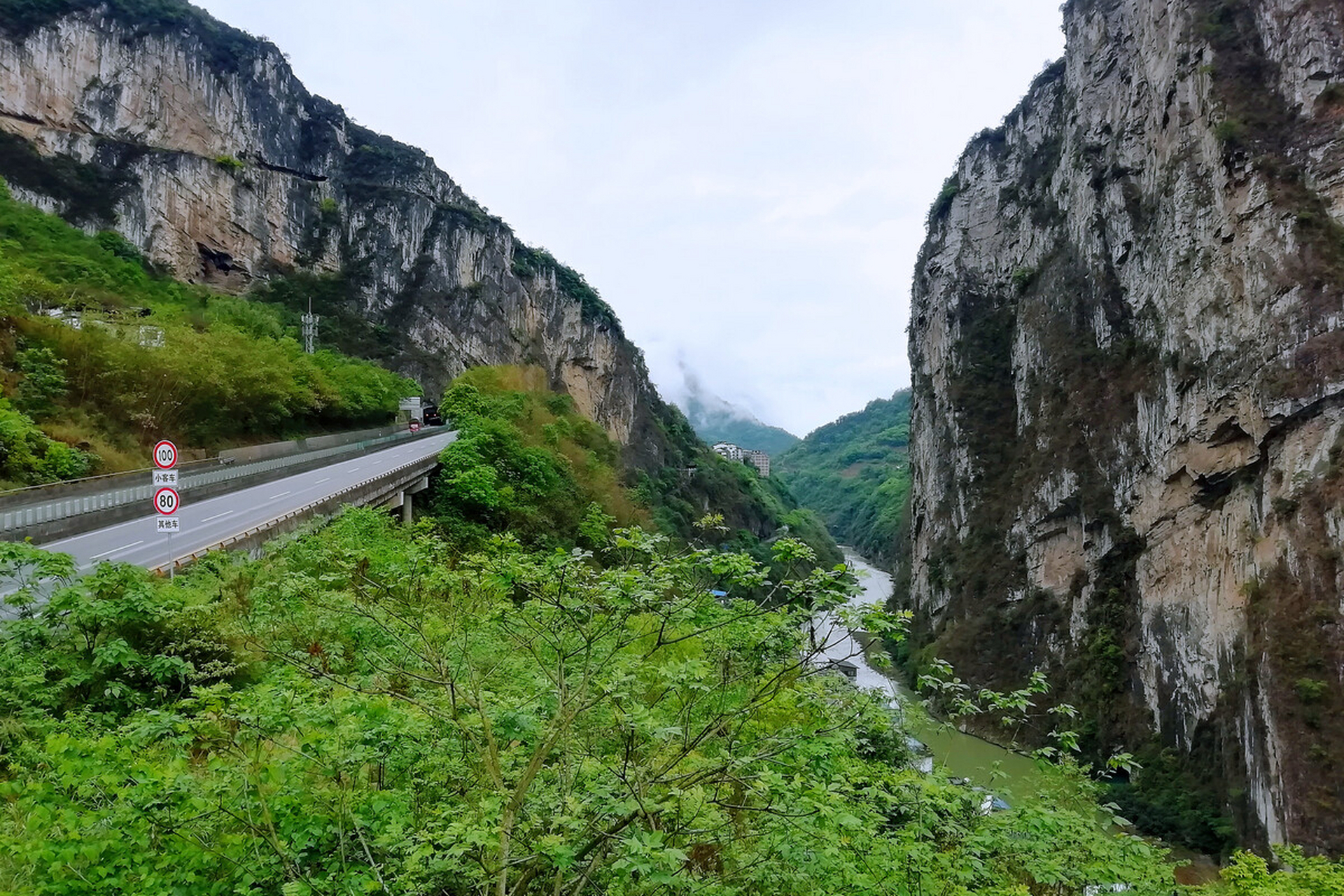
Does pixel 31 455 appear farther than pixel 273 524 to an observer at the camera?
Yes

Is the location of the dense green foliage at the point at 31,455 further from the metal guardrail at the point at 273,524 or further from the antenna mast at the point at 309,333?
the antenna mast at the point at 309,333

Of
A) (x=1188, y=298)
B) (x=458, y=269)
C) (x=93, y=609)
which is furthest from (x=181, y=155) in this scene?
(x=1188, y=298)

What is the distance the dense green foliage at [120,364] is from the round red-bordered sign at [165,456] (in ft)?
29.4

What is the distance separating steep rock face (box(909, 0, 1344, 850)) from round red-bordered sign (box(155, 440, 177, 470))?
1078 inches

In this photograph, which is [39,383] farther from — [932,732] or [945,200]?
[945,200]

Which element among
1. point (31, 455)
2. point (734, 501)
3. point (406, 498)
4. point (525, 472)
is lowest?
point (734, 501)

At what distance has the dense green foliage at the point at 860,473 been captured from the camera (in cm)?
8969

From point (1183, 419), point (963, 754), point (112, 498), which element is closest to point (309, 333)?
point (112, 498)

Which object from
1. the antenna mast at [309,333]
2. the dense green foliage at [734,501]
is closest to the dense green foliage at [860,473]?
the dense green foliage at [734,501]

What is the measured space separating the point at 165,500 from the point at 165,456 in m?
0.51

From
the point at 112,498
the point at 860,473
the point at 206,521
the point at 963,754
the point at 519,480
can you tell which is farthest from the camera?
the point at 860,473

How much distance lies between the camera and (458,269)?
57000 mm

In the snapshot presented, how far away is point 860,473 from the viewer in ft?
390

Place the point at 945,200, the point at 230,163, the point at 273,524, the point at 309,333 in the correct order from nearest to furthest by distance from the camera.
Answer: the point at 273,524, the point at 309,333, the point at 230,163, the point at 945,200
